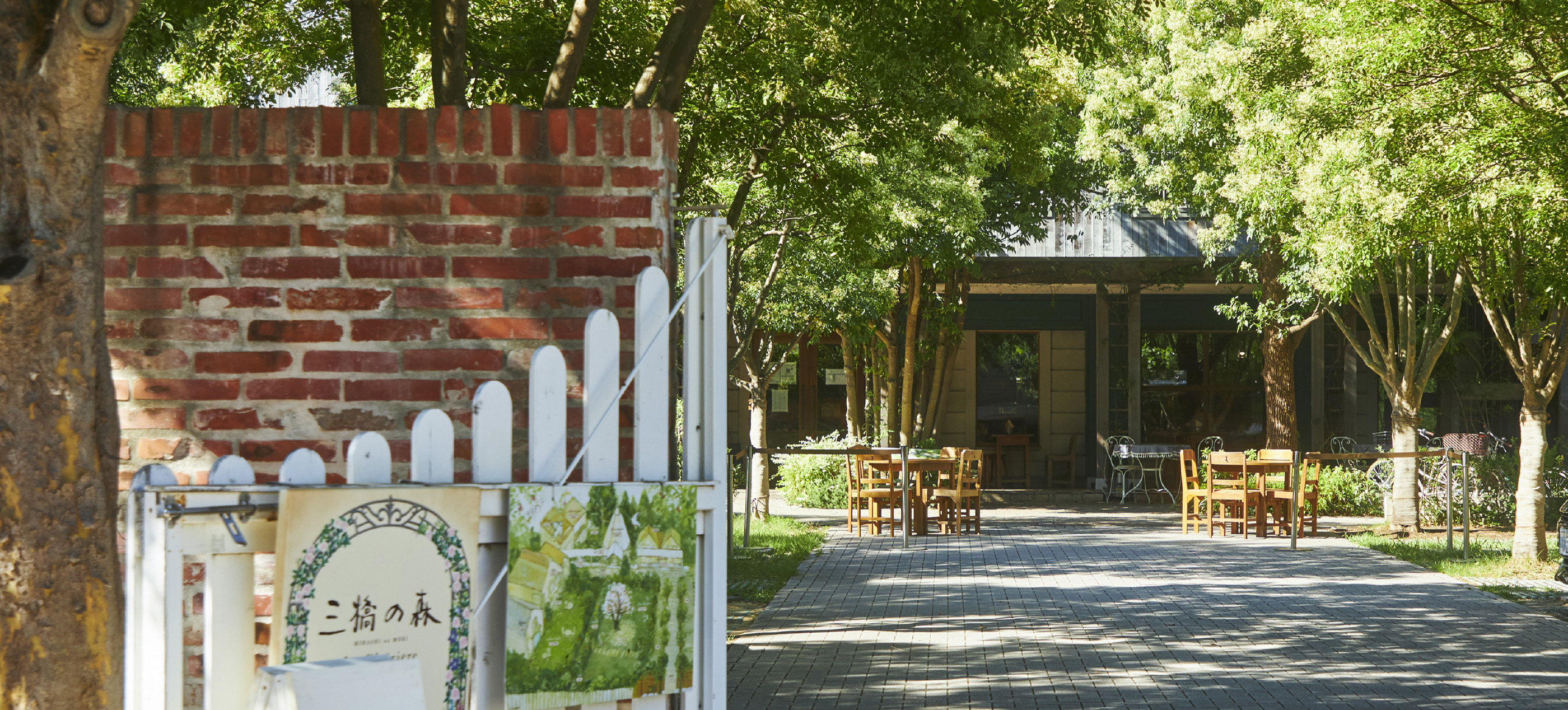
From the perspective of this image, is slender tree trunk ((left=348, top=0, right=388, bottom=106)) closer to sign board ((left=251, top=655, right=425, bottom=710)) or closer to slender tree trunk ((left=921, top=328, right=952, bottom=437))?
sign board ((left=251, top=655, right=425, bottom=710))

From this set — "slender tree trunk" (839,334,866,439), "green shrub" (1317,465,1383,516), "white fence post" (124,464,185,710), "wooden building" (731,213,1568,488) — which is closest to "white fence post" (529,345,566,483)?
"white fence post" (124,464,185,710)

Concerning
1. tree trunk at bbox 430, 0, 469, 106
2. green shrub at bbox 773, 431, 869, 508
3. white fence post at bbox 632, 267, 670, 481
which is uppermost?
tree trunk at bbox 430, 0, 469, 106

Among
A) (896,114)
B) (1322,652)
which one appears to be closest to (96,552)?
(1322,652)

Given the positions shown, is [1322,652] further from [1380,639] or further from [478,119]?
[478,119]

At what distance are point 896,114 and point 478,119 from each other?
7.12 metres

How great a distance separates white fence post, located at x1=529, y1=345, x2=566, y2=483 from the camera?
2584mm

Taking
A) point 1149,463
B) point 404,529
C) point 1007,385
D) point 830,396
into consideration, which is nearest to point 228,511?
point 404,529

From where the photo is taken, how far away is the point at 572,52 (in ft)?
18.4

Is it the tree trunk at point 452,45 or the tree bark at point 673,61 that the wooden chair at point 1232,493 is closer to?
the tree bark at point 673,61

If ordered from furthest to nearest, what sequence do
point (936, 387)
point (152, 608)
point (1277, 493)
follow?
point (936, 387) < point (1277, 493) < point (152, 608)

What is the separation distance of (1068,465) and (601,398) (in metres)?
20.0

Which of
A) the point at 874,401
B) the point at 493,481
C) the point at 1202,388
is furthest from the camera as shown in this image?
the point at 1202,388

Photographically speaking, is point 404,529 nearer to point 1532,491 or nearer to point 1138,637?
point 1138,637

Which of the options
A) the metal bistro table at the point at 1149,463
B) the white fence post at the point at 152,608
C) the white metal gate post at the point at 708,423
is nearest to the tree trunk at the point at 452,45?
the white metal gate post at the point at 708,423
